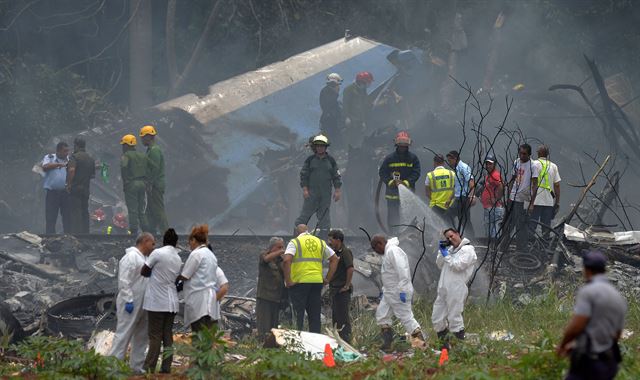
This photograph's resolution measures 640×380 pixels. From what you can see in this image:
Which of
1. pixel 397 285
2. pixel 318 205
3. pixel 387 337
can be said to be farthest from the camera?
pixel 318 205

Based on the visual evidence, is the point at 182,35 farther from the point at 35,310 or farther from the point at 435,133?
the point at 35,310

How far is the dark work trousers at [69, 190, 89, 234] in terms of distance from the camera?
16422 mm

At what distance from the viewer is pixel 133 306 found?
9.41 metres

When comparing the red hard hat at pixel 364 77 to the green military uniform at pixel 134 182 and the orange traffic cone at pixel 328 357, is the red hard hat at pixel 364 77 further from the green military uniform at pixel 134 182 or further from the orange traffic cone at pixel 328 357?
the orange traffic cone at pixel 328 357

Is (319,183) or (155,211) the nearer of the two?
(319,183)

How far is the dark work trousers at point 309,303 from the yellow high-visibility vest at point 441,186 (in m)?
3.45

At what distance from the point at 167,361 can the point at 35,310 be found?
491 centimetres

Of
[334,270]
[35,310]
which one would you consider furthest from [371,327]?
[35,310]

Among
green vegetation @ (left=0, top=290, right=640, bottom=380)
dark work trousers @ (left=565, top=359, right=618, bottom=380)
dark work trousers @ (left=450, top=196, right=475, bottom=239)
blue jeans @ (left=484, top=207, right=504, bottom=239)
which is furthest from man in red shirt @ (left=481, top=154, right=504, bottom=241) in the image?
dark work trousers @ (left=565, top=359, right=618, bottom=380)

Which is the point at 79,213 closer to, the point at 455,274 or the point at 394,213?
the point at 394,213

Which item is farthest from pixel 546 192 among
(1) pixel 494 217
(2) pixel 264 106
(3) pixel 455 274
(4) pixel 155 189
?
(2) pixel 264 106

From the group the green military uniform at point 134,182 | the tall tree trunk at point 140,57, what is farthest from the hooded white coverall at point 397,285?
the tall tree trunk at point 140,57

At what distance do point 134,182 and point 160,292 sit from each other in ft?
22.7

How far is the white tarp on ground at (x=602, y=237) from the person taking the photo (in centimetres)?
1505
